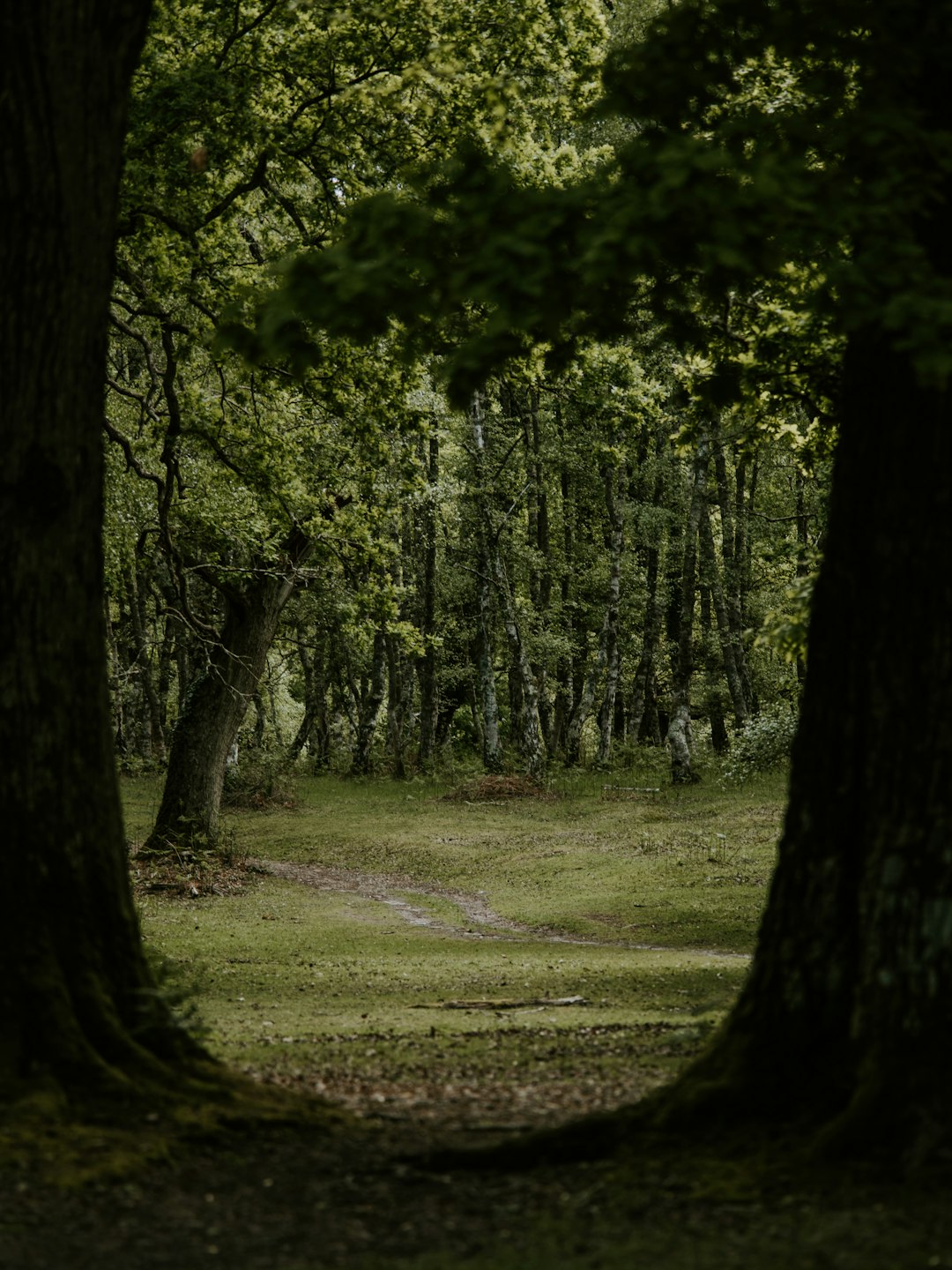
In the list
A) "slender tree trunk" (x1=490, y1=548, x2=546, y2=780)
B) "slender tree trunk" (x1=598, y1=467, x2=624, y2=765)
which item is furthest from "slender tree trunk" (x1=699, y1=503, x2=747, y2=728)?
"slender tree trunk" (x1=490, y1=548, x2=546, y2=780)

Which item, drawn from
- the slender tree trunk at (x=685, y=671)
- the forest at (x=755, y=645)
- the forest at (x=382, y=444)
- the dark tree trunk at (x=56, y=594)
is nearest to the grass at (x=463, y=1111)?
the forest at (x=755, y=645)

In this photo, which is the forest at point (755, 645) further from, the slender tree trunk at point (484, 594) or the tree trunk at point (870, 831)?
the slender tree trunk at point (484, 594)

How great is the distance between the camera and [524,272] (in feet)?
17.1

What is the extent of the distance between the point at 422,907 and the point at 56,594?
1591cm

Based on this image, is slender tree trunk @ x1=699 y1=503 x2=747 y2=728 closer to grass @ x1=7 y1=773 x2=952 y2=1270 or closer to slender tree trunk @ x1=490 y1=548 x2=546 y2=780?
slender tree trunk @ x1=490 y1=548 x2=546 y2=780

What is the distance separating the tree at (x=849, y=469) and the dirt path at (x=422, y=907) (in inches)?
409

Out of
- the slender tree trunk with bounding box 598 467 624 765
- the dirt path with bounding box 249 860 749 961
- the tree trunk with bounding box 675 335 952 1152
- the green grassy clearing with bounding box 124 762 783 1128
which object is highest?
the slender tree trunk with bounding box 598 467 624 765

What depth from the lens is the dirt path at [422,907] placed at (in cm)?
1767

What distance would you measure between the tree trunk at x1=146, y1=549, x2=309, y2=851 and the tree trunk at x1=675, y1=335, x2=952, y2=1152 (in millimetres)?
18785

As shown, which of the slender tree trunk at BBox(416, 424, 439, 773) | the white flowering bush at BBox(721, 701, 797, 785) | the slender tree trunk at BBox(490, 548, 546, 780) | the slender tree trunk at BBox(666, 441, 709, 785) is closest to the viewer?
the white flowering bush at BBox(721, 701, 797, 785)

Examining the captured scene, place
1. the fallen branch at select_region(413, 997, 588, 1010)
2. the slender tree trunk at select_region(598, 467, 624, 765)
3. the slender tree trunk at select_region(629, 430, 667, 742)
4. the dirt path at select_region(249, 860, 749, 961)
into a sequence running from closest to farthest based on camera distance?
1. the fallen branch at select_region(413, 997, 588, 1010)
2. the dirt path at select_region(249, 860, 749, 961)
3. the slender tree trunk at select_region(598, 467, 624, 765)
4. the slender tree trunk at select_region(629, 430, 667, 742)

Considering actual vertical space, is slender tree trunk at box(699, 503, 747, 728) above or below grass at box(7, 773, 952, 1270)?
above

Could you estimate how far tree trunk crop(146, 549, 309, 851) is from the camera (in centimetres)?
2386

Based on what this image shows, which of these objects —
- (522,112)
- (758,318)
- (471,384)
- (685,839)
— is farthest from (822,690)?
(685,839)
